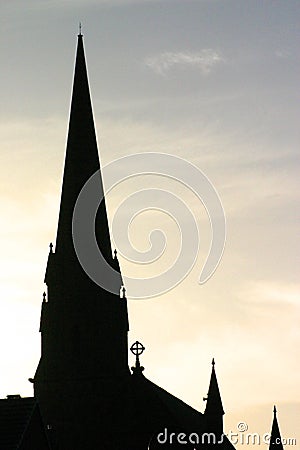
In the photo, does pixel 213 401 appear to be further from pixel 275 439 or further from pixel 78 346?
pixel 275 439

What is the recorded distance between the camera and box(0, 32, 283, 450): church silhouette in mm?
75688

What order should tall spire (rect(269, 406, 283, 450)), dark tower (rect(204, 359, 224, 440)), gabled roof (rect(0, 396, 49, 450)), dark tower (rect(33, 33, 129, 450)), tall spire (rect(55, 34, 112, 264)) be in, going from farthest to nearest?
tall spire (rect(269, 406, 283, 450))
dark tower (rect(204, 359, 224, 440))
tall spire (rect(55, 34, 112, 264))
dark tower (rect(33, 33, 129, 450))
gabled roof (rect(0, 396, 49, 450))

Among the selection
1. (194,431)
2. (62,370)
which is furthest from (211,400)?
(62,370)

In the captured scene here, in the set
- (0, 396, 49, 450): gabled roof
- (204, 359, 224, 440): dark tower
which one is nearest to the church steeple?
(204, 359, 224, 440): dark tower

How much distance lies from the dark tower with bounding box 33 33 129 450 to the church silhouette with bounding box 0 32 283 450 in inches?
→ 2.1

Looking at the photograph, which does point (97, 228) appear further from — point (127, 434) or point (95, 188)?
point (127, 434)

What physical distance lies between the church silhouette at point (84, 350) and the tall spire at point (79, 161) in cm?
6

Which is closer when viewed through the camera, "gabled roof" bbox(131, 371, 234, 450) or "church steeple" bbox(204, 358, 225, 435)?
"church steeple" bbox(204, 358, 225, 435)

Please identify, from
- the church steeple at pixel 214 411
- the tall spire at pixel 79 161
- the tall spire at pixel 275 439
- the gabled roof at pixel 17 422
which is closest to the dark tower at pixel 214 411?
the church steeple at pixel 214 411

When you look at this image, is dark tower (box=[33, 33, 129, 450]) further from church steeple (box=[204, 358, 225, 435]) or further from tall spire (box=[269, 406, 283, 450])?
tall spire (box=[269, 406, 283, 450])

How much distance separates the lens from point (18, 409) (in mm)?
58594

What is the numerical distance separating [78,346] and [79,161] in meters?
10.4

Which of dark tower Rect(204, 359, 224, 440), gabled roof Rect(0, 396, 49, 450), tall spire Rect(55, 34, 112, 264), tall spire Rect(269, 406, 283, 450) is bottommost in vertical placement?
gabled roof Rect(0, 396, 49, 450)

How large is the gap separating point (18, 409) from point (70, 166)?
22.2m
